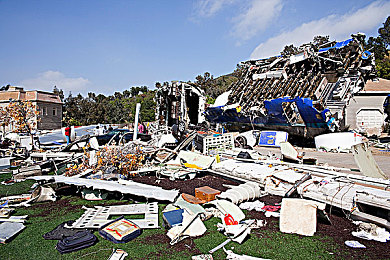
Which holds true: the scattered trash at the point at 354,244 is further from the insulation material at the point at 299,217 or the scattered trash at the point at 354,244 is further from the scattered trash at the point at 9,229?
the scattered trash at the point at 9,229

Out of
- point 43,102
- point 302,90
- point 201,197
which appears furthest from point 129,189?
point 43,102

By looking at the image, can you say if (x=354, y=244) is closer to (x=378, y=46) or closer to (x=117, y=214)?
(x=117, y=214)

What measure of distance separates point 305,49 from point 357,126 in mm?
10377

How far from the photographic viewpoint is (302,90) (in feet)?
54.5

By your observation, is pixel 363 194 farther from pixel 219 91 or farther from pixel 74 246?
pixel 219 91

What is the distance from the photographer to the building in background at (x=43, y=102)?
38.0 meters

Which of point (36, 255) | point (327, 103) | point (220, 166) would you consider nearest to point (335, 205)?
point (220, 166)

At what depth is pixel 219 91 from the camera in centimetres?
4666

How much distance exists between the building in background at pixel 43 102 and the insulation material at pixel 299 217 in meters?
39.8

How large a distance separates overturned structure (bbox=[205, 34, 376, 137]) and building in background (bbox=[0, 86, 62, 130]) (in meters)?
28.8

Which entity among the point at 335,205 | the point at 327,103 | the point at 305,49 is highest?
the point at 305,49

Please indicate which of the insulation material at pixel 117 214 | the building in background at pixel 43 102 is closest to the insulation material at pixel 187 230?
the insulation material at pixel 117 214

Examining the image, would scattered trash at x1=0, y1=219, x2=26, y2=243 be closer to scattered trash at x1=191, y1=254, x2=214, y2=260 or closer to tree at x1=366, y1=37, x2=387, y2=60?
scattered trash at x1=191, y1=254, x2=214, y2=260

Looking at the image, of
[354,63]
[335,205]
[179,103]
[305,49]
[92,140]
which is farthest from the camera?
[179,103]
